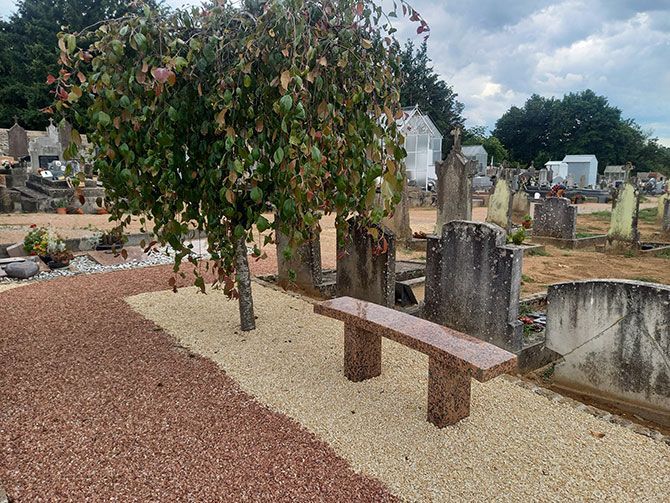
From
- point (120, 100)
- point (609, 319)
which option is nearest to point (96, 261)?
point (120, 100)

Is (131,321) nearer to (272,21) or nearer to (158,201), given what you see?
(158,201)

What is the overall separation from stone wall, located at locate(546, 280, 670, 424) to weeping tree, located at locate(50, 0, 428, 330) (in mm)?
1800

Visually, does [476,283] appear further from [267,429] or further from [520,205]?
[520,205]

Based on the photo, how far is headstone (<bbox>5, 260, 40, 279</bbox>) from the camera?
708 cm

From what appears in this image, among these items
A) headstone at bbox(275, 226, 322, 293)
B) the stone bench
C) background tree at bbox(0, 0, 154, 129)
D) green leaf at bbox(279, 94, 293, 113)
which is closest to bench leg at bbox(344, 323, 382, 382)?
the stone bench

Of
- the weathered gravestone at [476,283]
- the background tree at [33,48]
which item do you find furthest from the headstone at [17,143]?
the weathered gravestone at [476,283]

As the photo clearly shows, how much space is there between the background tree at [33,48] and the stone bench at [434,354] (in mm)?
Answer: 35680

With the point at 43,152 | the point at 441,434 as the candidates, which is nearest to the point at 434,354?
the point at 441,434

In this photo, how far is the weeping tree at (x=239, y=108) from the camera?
284 centimetres

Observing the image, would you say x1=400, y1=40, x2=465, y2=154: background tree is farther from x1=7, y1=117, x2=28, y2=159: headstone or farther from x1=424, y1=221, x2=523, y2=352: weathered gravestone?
x1=424, y1=221, x2=523, y2=352: weathered gravestone

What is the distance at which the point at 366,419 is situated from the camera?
3.09m

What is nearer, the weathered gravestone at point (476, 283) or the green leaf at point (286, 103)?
the green leaf at point (286, 103)

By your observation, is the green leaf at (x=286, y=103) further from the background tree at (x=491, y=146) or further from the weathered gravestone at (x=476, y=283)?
the background tree at (x=491, y=146)

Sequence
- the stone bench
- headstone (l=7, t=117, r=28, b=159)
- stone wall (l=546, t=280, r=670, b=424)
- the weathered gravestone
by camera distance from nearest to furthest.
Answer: the stone bench < stone wall (l=546, t=280, r=670, b=424) < the weathered gravestone < headstone (l=7, t=117, r=28, b=159)
